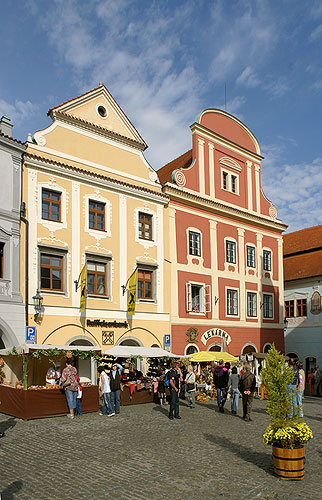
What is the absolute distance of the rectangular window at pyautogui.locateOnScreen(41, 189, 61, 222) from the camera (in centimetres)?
2023

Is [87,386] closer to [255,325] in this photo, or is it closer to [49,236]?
[49,236]

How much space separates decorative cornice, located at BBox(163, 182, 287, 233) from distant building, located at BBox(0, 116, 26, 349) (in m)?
8.39

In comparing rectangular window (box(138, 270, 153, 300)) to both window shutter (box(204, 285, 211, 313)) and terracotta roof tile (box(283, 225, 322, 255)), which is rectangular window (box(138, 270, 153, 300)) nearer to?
window shutter (box(204, 285, 211, 313))

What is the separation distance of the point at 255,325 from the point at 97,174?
13.5 metres

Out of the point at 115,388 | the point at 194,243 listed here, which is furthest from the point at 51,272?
the point at 194,243

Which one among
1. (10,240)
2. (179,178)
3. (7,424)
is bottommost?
(7,424)

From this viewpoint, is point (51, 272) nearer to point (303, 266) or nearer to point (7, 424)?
point (7, 424)

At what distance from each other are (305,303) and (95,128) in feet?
67.0


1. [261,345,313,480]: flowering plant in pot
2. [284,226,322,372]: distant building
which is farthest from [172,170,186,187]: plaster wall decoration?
[261,345,313,480]: flowering plant in pot

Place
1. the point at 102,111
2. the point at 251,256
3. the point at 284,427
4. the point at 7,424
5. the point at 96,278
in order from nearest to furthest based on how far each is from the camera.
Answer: the point at 284,427
the point at 7,424
the point at 96,278
the point at 102,111
the point at 251,256

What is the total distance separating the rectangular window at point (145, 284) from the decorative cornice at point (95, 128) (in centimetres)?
621

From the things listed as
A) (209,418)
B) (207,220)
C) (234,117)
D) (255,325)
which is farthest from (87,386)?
(234,117)

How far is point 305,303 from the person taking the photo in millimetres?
35000

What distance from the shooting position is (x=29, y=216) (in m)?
19.5
